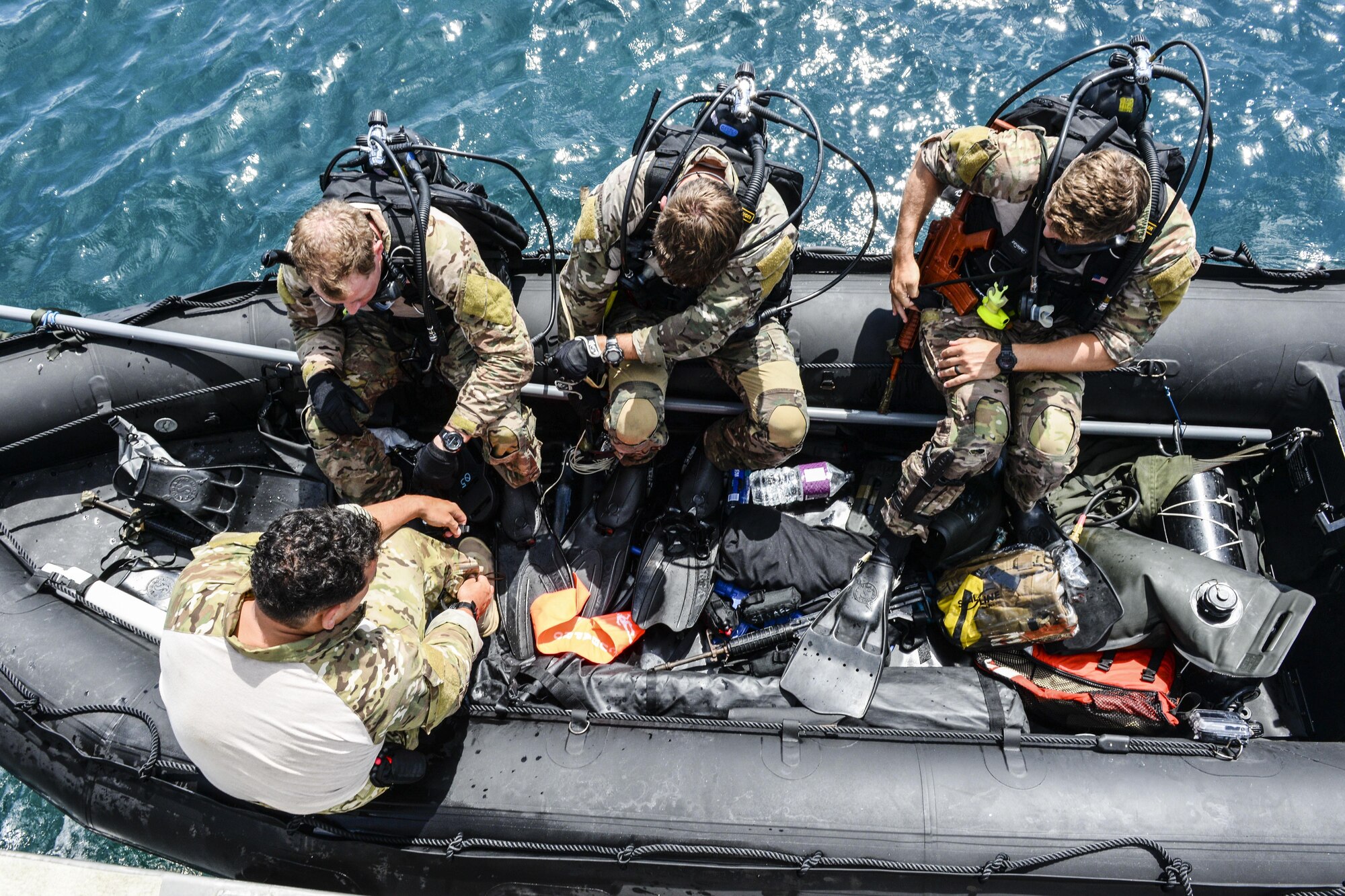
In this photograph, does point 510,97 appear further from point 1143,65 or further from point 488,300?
point 1143,65

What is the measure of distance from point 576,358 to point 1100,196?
1599 mm

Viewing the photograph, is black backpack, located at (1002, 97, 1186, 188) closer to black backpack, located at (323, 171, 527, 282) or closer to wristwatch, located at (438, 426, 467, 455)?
black backpack, located at (323, 171, 527, 282)

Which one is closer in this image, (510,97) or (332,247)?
(332,247)

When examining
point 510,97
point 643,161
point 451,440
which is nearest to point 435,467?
point 451,440

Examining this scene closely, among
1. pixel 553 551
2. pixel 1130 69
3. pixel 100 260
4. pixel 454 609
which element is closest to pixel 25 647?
pixel 454 609

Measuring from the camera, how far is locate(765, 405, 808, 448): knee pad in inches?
111

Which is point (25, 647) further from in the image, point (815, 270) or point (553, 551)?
point (815, 270)

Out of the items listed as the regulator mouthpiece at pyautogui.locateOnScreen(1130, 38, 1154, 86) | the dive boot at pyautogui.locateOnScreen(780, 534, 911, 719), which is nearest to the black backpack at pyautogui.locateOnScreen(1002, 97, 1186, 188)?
the regulator mouthpiece at pyautogui.locateOnScreen(1130, 38, 1154, 86)

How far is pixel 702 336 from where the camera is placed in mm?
2684

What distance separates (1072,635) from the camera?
2732 millimetres

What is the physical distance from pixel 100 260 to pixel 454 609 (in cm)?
350

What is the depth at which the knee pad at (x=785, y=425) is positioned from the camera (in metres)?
2.83

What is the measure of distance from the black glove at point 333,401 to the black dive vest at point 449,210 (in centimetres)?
52

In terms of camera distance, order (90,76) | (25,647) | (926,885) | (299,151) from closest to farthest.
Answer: (926,885)
(25,647)
(299,151)
(90,76)
